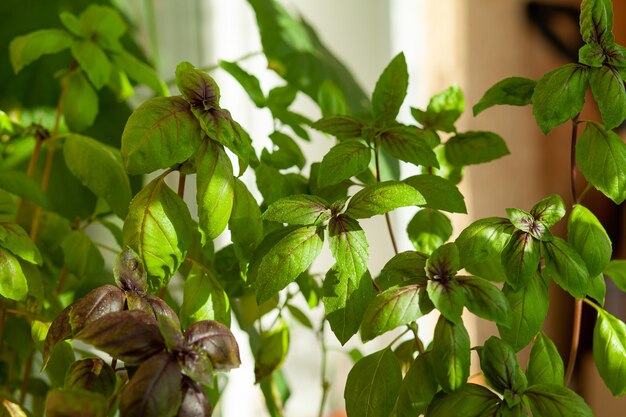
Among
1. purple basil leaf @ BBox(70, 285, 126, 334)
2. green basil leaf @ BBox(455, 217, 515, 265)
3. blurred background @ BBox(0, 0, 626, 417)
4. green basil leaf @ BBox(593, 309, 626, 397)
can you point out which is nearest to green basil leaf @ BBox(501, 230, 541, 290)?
green basil leaf @ BBox(455, 217, 515, 265)

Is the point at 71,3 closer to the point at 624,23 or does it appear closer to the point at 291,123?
the point at 291,123

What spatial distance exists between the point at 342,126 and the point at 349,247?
0.13m

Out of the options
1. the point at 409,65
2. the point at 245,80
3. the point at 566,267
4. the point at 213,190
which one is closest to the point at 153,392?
the point at 213,190

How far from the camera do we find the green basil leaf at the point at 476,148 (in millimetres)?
579

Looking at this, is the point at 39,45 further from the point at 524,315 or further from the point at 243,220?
the point at 524,315

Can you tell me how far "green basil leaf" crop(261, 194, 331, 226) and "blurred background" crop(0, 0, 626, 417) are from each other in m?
0.49

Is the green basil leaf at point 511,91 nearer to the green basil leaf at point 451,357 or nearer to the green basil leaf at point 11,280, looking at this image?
the green basil leaf at point 451,357

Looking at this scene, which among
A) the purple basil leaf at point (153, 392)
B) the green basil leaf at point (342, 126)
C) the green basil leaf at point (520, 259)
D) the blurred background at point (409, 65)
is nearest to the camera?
the purple basil leaf at point (153, 392)

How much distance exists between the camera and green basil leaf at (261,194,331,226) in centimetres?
44

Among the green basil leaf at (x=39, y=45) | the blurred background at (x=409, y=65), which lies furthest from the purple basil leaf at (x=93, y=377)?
the blurred background at (x=409, y=65)

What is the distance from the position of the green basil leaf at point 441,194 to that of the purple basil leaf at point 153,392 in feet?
0.66

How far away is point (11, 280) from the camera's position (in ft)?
1.52

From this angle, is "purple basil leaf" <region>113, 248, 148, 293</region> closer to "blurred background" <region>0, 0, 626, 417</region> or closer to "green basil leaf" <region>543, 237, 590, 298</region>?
"green basil leaf" <region>543, 237, 590, 298</region>

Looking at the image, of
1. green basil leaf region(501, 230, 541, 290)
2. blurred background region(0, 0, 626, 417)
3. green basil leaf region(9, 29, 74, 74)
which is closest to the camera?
green basil leaf region(501, 230, 541, 290)
